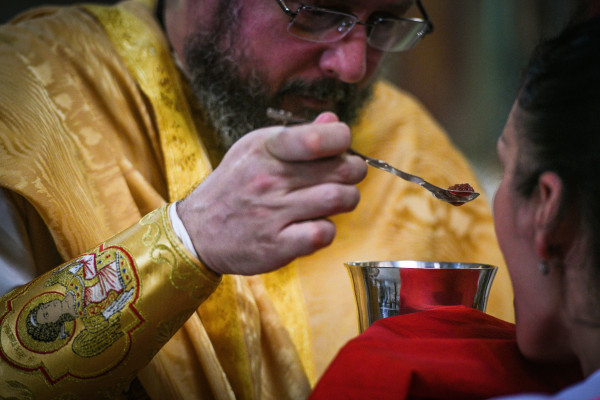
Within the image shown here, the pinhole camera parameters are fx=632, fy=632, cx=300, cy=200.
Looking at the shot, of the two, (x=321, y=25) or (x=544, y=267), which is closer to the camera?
(x=544, y=267)

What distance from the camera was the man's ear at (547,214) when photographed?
0.74 meters

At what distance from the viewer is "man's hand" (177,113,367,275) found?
0.83 metres

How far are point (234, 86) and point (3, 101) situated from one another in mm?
553

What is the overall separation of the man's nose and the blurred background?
1.54 metres

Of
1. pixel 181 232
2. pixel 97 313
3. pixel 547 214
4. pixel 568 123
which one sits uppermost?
pixel 568 123

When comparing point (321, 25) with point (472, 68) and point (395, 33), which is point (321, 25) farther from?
point (472, 68)

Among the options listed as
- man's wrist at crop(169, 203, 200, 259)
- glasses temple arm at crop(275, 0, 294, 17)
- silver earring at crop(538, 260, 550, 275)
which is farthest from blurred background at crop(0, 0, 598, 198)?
silver earring at crop(538, 260, 550, 275)

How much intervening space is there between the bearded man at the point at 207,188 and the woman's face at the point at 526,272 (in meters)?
0.20

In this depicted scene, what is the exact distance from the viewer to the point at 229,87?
5.16 feet

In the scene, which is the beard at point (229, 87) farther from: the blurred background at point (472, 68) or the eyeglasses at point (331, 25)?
the blurred background at point (472, 68)

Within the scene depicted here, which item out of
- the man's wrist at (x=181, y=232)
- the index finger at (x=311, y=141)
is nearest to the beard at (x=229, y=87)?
the man's wrist at (x=181, y=232)

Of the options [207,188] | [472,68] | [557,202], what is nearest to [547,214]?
[557,202]

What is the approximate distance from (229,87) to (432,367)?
3.36 feet

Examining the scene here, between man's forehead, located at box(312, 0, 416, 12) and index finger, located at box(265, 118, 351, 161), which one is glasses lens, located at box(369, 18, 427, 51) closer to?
man's forehead, located at box(312, 0, 416, 12)
